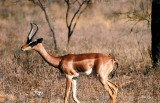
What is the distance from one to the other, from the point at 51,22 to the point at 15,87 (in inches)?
207

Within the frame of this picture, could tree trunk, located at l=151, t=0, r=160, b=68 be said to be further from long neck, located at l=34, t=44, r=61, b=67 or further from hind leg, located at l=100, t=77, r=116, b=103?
long neck, located at l=34, t=44, r=61, b=67

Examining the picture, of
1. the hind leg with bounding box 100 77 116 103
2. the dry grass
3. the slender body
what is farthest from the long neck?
the hind leg with bounding box 100 77 116 103

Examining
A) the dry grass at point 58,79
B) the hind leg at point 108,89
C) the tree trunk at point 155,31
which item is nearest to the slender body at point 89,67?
the hind leg at point 108,89

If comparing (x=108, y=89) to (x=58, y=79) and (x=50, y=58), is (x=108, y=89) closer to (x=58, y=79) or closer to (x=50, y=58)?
(x=50, y=58)

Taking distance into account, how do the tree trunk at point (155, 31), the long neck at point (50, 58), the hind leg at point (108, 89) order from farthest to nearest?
the tree trunk at point (155, 31), the long neck at point (50, 58), the hind leg at point (108, 89)

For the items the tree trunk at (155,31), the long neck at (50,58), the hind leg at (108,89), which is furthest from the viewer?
the tree trunk at (155,31)

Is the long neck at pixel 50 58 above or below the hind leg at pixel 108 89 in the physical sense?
above

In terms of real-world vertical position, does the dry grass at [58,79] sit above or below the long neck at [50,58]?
below

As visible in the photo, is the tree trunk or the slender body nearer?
the slender body

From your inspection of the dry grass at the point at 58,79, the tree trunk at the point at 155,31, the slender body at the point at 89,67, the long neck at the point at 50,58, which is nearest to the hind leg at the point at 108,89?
the slender body at the point at 89,67

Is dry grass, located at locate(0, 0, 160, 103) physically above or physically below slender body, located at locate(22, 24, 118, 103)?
below

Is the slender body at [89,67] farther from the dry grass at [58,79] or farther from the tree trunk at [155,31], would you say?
the tree trunk at [155,31]

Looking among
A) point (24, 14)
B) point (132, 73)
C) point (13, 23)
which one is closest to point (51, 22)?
point (132, 73)

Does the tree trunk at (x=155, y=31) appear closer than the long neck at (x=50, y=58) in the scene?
No
